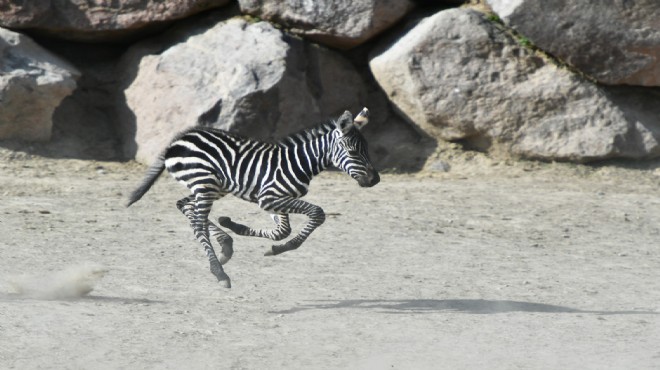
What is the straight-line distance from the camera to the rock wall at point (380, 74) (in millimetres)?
12648

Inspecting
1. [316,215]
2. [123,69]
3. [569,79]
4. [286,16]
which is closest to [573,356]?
[316,215]

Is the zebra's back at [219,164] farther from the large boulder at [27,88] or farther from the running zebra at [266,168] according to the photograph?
the large boulder at [27,88]

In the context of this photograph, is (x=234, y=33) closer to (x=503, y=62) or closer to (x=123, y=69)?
(x=123, y=69)

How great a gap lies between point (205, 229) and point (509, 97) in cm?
558

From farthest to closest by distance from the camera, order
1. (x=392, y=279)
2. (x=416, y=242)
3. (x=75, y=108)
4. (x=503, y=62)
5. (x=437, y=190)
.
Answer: (x=75, y=108) < (x=503, y=62) < (x=437, y=190) < (x=416, y=242) < (x=392, y=279)

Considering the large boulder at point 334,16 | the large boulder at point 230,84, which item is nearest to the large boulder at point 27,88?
the large boulder at point 230,84

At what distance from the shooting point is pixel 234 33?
1317 cm

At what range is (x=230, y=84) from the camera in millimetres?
12641

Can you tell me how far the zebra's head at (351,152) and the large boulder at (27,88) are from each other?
5.64m

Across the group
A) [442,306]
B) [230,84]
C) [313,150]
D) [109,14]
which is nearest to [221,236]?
[313,150]

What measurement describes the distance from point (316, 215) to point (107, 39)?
22.1ft

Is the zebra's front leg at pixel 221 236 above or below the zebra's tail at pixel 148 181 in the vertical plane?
below

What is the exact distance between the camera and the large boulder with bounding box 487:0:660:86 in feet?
41.4

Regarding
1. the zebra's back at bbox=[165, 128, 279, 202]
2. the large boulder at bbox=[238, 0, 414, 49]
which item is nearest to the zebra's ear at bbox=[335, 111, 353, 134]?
the zebra's back at bbox=[165, 128, 279, 202]
